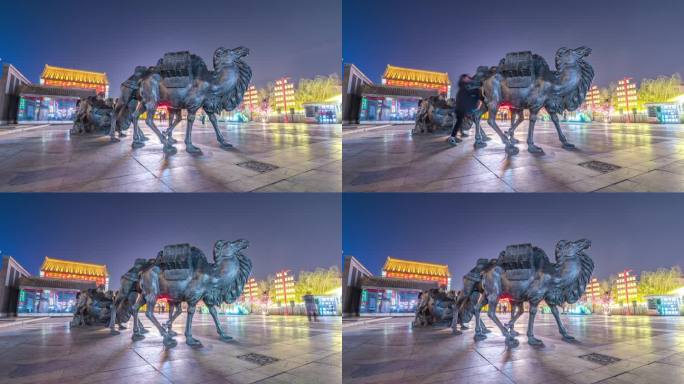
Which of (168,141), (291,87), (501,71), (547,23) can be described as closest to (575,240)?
(501,71)

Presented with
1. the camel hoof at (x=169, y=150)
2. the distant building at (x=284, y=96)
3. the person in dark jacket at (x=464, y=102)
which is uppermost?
the distant building at (x=284, y=96)

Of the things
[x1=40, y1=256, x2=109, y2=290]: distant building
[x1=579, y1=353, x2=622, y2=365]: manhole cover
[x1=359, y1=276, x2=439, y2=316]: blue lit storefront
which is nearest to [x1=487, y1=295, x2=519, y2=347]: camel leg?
[x1=579, y1=353, x2=622, y2=365]: manhole cover

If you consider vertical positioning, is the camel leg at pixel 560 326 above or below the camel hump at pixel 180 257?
below

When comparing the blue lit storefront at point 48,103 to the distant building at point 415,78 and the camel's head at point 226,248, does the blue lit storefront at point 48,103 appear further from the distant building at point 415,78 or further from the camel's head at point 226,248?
the distant building at point 415,78

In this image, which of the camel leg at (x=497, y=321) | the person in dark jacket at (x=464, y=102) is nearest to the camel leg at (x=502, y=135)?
the person in dark jacket at (x=464, y=102)

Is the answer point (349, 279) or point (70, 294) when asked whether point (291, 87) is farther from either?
point (70, 294)

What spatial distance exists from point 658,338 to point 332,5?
210 inches

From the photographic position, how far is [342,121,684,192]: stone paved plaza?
5.58 m

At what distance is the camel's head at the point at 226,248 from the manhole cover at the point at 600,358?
3.61 meters

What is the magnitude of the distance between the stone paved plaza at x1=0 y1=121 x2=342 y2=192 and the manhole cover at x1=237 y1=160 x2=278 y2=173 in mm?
11

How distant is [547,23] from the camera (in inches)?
267

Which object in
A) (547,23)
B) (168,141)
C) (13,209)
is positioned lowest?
(13,209)

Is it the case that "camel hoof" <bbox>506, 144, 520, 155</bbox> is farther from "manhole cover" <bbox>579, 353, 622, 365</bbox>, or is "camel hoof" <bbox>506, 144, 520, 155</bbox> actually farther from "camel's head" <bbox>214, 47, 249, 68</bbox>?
"camel's head" <bbox>214, 47, 249, 68</bbox>

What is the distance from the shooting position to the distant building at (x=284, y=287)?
271 inches
